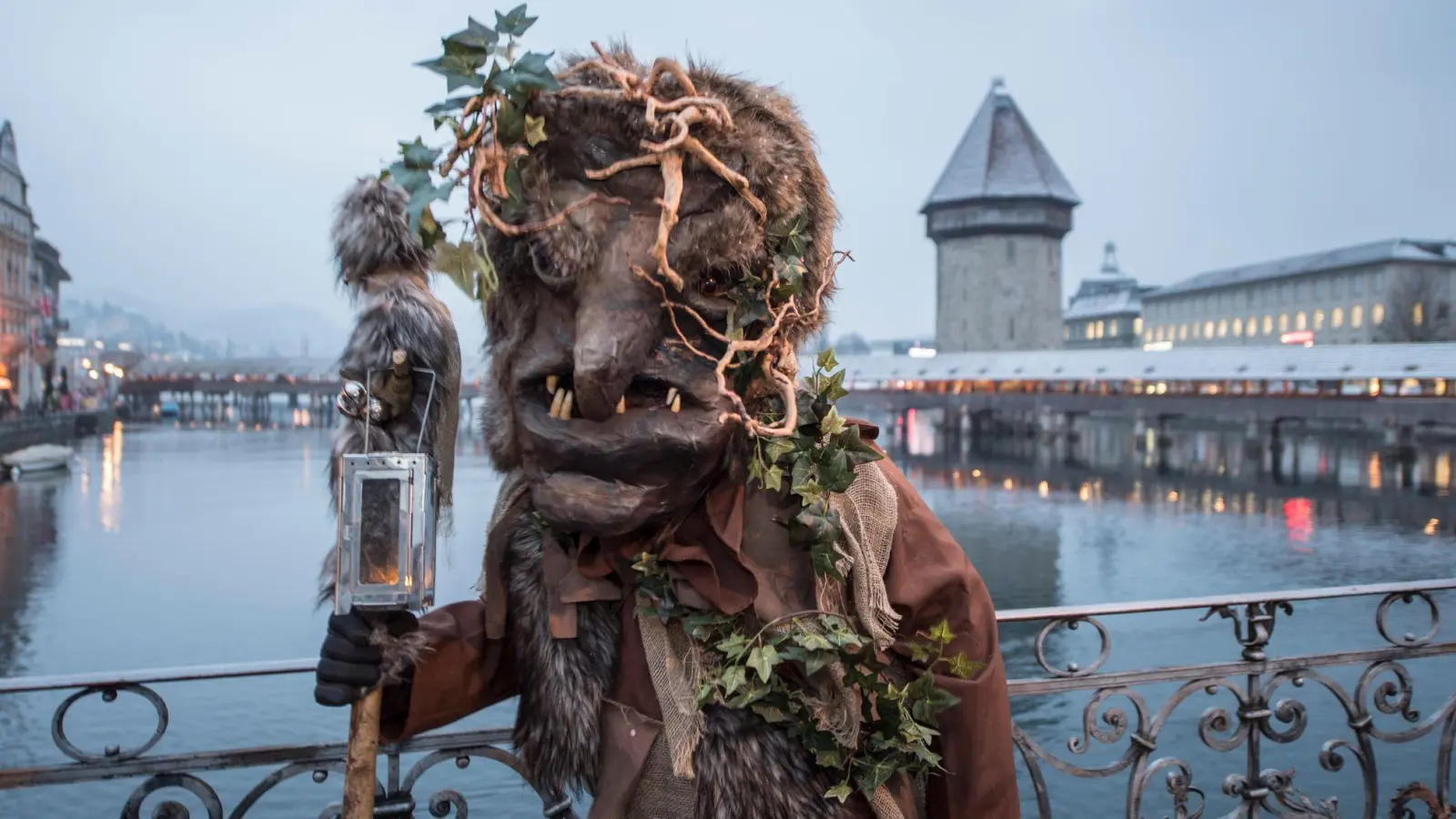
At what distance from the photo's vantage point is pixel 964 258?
4216 centimetres

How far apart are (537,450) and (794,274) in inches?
19.1

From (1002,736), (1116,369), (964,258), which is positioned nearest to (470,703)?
(1002,736)

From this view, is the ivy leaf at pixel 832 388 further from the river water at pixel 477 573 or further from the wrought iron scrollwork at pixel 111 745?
the wrought iron scrollwork at pixel 111 745

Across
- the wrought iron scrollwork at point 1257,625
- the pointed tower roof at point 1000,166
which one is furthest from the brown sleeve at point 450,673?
the pointed tower roof at point 1000,166

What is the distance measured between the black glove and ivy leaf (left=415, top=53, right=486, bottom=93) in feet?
2.70

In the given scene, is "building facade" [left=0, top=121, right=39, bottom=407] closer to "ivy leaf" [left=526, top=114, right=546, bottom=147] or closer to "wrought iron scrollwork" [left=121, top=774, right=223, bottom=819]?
"wrought iron scrollwork" [left=121, top=774, right=223, bottom=819]

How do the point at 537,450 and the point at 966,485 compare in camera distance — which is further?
the point at 966,485

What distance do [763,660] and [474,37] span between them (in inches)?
40.4

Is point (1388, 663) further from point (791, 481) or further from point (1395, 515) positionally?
point (1395, 515)

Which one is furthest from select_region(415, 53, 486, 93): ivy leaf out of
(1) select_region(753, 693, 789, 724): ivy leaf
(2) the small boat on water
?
(2) the small boat on water

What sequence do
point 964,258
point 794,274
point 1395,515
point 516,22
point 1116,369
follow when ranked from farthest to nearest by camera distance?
point 964,258 → point 1116,369 → point 1395,515 → point 794,274 → point 516,22

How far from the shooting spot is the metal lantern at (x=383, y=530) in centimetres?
142

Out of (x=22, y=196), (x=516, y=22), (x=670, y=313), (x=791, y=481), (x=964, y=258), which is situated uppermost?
(x=964, y=258)

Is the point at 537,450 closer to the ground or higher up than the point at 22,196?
closer to the ground
